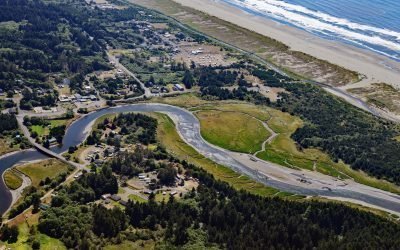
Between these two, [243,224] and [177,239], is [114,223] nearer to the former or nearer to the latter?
[177,239]

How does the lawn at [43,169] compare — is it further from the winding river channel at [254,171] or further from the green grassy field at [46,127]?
the green grassy field at [46,127]

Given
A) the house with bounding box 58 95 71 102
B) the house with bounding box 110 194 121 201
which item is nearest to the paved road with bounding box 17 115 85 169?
the house with bounding box 110 194 121 201

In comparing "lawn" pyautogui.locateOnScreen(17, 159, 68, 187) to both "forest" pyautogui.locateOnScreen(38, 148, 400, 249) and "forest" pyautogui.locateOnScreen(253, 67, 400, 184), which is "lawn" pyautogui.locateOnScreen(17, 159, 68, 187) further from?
"forest" pyautogui.locateOnScreen(253, 67, 400, 184)

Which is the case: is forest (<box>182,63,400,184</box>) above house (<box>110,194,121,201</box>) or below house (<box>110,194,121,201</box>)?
above

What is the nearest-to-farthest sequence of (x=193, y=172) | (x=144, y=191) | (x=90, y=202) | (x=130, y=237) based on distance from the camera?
(x=130, y=237) < (x=90, y=202) < (x=144, y=191) < (x=193, y=172)

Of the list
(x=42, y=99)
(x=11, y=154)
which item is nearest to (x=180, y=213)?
(x=11, y=154)

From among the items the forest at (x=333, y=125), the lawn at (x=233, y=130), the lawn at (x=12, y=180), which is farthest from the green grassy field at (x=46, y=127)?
the forest at (x=333, y=125)
